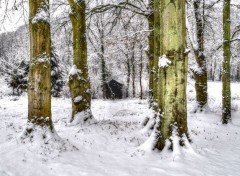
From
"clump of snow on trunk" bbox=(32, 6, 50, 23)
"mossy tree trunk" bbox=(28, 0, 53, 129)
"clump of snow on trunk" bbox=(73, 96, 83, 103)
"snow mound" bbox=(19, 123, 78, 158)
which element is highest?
"clump of snow on trunk" bbox=(32, 6, 50, 23)

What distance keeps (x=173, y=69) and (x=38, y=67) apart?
3.16 metres

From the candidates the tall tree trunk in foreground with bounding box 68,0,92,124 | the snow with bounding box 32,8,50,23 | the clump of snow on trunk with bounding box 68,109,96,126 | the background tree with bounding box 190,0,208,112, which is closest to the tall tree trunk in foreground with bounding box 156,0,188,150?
the snow with bounding box 32,8,50,23

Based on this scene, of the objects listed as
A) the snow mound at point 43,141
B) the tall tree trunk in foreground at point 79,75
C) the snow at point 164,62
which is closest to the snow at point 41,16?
the snow mound at point 43,141

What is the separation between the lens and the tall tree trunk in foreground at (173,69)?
17.7ft

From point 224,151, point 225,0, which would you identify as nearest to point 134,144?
point 224,151

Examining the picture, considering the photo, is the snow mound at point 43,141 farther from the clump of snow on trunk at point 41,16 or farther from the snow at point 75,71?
the snow at point 75,71

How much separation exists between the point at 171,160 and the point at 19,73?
30854 mm

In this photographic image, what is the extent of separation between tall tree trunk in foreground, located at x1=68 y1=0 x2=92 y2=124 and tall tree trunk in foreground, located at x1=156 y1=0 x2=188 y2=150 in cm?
431

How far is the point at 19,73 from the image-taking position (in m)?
32.2

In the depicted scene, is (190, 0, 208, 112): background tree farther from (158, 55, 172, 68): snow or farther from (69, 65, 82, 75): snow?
(158, 55, 172, 68): snow

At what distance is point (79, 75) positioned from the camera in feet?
30.5

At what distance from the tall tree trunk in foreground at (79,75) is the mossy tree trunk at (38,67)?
326 centimetres

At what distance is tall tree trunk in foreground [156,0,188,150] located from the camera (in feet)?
17.7

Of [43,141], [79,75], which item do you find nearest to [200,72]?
[79,75]
